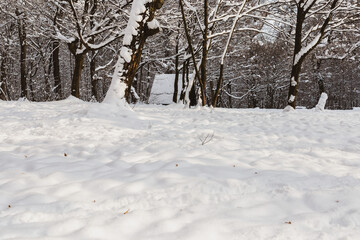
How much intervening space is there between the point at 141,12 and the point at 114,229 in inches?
225

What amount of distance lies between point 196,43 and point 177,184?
1529 cm

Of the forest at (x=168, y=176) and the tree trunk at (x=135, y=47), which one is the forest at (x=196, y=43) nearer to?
the tree trunk at (x=135, y=47)

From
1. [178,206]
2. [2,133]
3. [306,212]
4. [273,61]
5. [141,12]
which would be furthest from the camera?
[273,61]

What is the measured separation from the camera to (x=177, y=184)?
251cm

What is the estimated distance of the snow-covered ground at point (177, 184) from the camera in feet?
6.02

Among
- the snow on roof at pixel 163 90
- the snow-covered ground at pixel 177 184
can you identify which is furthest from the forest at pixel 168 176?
the snow on roof at pixel 163 90

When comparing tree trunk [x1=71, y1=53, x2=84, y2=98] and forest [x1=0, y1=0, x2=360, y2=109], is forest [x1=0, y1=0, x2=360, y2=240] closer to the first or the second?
forest [x1=0, y1=0, x2=360, y2=109]

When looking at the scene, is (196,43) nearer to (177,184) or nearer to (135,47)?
(135,47)

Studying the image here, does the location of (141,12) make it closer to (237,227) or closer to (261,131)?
(261,131)

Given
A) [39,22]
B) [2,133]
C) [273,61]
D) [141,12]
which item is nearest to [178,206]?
[2,133]

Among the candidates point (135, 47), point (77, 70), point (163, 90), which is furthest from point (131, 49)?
point (163, 90)

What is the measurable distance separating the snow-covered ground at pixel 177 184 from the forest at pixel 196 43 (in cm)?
315

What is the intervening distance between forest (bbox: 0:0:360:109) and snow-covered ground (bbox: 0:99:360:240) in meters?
3.15

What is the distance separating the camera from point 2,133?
4.41 metres
